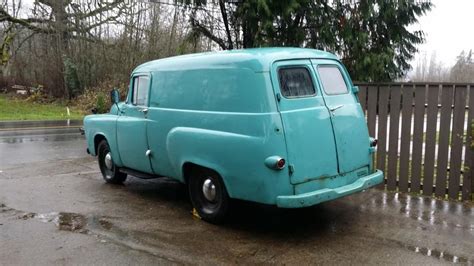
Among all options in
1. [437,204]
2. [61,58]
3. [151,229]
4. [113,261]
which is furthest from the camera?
[61,58]

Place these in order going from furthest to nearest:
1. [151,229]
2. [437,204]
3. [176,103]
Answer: [437,204], [176,103], [151,229]

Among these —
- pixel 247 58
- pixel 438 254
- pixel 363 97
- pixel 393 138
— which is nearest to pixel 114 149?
pixel 247 58

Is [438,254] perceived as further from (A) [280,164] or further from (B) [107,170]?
(B) [107,170]

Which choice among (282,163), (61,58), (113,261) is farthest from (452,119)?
(61,58)

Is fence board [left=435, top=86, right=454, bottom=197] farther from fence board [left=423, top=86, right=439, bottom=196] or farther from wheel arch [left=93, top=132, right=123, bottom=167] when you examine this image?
wheel arch [left=93, top=132, right=123, bottom=167]

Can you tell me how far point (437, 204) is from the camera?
650 centimetres

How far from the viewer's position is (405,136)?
6969 mm

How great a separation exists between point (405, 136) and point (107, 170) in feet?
16.4

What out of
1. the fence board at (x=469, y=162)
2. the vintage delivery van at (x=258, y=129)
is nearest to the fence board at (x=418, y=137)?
the fence board at (x=469, y=162)

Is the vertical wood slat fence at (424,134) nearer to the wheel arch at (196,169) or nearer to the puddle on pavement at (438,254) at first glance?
the puddle on pavement at (438,254)

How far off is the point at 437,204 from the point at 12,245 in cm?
547

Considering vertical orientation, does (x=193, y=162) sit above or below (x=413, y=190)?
above

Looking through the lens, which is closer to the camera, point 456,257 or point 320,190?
point 456,257

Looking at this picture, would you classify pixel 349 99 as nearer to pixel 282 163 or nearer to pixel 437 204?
pixel 282 163
